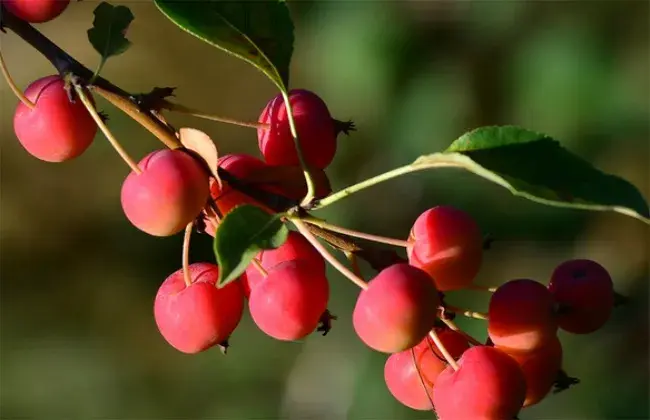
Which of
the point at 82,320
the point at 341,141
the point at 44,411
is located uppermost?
the point at 341,141

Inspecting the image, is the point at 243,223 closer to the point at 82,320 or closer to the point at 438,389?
the point at 438,389

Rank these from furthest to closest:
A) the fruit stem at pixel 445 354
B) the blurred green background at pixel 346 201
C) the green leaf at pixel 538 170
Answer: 1. the blurred green background at pixel 346 201
2. the fruit stem at pixel 445 354
3. the green leaf at pixel 538 170

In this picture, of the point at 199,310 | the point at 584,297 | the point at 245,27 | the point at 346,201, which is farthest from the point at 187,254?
the point at 346,201

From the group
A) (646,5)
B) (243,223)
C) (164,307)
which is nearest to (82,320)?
(646,5)

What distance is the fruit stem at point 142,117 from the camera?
559 mm

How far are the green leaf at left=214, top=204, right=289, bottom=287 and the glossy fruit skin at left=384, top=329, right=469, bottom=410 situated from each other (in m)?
0.14

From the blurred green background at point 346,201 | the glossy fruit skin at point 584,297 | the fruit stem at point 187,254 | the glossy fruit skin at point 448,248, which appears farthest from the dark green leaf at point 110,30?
the blurred green background at point 346,201

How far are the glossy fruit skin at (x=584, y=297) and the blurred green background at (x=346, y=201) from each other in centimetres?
129

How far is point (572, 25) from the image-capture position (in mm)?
2055

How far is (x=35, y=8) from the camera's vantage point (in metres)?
0.58

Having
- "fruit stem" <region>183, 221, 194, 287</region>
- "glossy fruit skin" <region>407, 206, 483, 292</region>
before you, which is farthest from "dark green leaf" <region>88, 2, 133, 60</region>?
"glossy fruit skin" <region>407, 206, 483, 292</region>

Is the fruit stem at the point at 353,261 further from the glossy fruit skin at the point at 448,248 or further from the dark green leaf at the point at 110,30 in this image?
the dark green leaf at the point at 110,30

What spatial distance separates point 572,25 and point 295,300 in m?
1.70

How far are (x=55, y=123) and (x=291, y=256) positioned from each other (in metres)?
0.19
